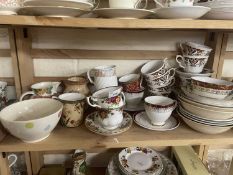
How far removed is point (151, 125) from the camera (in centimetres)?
68

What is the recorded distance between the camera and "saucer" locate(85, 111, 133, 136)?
0.63 m

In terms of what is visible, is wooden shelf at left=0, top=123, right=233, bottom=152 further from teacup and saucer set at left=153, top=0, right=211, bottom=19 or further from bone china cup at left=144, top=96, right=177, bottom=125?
teacup and saucer set at left=153, top=0, right=211, bottom=19

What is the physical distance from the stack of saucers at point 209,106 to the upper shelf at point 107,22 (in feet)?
0.54

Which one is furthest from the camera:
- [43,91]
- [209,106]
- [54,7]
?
[43,91]

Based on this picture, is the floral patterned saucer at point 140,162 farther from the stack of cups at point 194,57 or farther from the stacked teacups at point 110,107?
the stack of cups at point 194,57

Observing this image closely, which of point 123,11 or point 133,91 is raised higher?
point 123,11

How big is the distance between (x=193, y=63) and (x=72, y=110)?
0.42 m

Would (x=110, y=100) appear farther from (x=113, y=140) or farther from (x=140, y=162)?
(x=140, y=162)

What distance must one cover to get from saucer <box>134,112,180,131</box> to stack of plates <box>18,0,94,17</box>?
0.38 metres

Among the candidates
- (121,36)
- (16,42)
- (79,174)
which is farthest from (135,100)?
(16,42)

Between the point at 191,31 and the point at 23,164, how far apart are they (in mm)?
865

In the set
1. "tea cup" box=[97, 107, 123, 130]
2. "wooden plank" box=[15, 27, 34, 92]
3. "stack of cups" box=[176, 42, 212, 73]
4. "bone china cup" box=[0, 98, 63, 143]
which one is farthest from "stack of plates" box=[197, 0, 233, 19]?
"wooden plank" box=[15, 27, 34, 92]

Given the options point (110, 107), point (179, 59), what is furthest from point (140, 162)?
point (179, 59)

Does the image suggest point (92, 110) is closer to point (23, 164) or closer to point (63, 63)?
point (63, 63)
